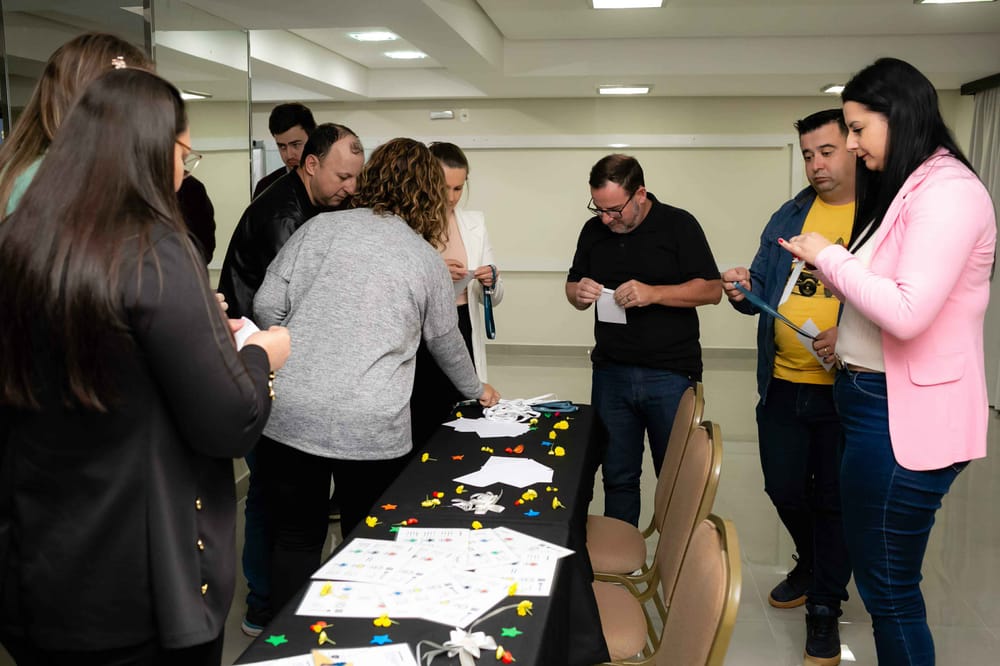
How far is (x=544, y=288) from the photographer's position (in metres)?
8.76

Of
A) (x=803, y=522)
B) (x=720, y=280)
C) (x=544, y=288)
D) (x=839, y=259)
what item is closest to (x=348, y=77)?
(x=544, y=288)

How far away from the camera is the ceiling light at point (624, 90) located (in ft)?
25.0

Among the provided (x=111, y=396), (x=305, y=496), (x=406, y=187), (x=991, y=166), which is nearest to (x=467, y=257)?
(x=406, y=187)

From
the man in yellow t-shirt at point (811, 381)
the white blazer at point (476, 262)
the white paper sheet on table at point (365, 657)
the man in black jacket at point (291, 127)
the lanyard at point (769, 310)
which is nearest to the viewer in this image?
the white paper sheet on table at point (365, 657)

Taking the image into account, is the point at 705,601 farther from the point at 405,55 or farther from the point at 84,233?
the point at 405,55

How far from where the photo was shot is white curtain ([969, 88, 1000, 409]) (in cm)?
643

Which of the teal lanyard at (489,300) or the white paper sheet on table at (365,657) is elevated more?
the teal lanyard at (489,300)

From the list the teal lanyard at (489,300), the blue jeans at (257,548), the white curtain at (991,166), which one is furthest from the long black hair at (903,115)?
the white curtain at (991,166)

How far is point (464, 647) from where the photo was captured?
1400mm

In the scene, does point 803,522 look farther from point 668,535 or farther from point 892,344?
point 892,344

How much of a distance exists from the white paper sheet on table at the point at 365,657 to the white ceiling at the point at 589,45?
11.1 ft

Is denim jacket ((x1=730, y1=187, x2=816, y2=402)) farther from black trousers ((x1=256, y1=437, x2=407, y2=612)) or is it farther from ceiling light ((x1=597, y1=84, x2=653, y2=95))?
ceiling light ((x1=597, y1=84, x2=653, y2=95))

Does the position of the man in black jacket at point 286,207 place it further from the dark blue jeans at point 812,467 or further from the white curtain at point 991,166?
the white curtain at point 991,166

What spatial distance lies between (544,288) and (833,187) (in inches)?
237
